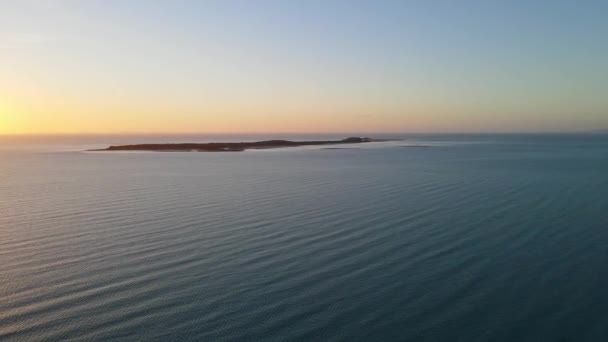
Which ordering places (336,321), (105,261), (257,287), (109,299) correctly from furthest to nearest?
(105,261)
(257,287)
(109,299)
(336,321)

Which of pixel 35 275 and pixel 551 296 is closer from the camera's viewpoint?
pixel 551 296

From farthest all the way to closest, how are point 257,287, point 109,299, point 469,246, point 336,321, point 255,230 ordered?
point 255,230 → point 469,246 → point 257,287 → point 109,299 → point 336,321

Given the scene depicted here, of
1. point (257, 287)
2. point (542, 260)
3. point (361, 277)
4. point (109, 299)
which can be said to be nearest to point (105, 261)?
point (109, 299)

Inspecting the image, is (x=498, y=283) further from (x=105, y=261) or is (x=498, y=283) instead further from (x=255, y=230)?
(x=105, y=261)

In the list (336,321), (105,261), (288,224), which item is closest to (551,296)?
(336,321)

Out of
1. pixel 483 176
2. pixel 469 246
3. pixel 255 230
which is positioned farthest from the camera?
pixel 483 176

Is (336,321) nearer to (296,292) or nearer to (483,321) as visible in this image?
(296,292)
